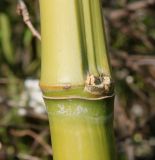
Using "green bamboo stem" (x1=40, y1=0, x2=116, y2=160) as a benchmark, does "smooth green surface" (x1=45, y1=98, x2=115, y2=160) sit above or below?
below

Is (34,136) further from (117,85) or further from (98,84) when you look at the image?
(98,84)

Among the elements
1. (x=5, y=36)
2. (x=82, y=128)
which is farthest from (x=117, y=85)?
(x=82, y=128)

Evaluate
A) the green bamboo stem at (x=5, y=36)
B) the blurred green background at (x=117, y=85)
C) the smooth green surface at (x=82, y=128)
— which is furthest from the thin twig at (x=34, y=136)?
the smooth green surface at (x=82, y=128)

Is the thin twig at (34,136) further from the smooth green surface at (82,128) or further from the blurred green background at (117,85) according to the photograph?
the smooth green surface at (82,128)

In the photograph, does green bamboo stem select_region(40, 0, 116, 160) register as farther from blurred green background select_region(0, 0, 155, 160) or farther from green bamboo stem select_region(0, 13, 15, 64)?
green bamboo stem select_region(0, 13, 15, 64)

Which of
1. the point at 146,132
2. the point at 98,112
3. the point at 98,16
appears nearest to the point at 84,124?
the point at 98,112

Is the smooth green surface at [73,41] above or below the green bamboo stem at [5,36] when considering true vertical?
above

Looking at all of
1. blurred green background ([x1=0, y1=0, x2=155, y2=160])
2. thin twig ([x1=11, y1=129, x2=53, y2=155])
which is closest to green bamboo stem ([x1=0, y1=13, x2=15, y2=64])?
blurred green background ([x1=0, y1=0, x2=155, y2=160])
